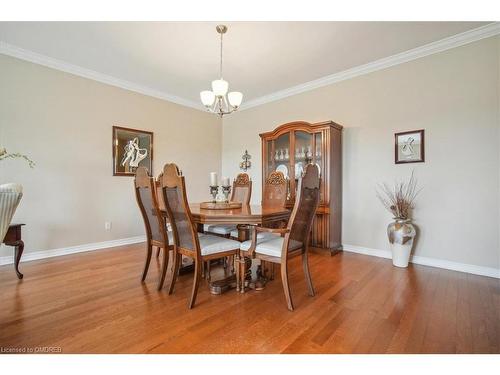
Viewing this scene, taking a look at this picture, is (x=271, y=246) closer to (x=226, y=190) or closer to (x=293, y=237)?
(x=293, y=237)

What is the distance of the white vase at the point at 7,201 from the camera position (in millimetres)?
1494

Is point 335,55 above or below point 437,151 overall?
above

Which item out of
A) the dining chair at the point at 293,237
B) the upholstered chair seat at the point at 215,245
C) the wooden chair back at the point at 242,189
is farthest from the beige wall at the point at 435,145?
the upholstered chair seat at the point at 215,245

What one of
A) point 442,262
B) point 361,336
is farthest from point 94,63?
point 442,262

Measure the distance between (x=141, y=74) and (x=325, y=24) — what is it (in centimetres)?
256

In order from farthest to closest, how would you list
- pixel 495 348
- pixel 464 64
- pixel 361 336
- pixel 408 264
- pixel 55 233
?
1. pixel 55 233
2. pixel 408 264
3. pixel 464 64
4. pixel 361 336
5. pixel 495 348

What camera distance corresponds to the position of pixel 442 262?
8.91 feet

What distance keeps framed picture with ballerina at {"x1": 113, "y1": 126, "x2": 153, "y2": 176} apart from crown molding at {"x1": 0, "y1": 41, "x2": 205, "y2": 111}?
0.66m

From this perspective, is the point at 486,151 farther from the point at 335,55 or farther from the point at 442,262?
the point at 335,55

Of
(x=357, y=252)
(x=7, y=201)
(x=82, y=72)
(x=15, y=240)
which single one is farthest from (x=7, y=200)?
(x=357, y=252)

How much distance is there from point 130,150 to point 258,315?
322cm

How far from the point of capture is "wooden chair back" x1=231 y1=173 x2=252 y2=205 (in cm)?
323

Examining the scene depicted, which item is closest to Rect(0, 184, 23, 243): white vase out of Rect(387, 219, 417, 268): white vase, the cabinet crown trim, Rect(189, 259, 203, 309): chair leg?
Rect(189, 259, 203, 309): chair leg

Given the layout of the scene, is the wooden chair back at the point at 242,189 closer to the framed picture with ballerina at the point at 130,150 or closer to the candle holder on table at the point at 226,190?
the candle holder on table at the point at 226,190
